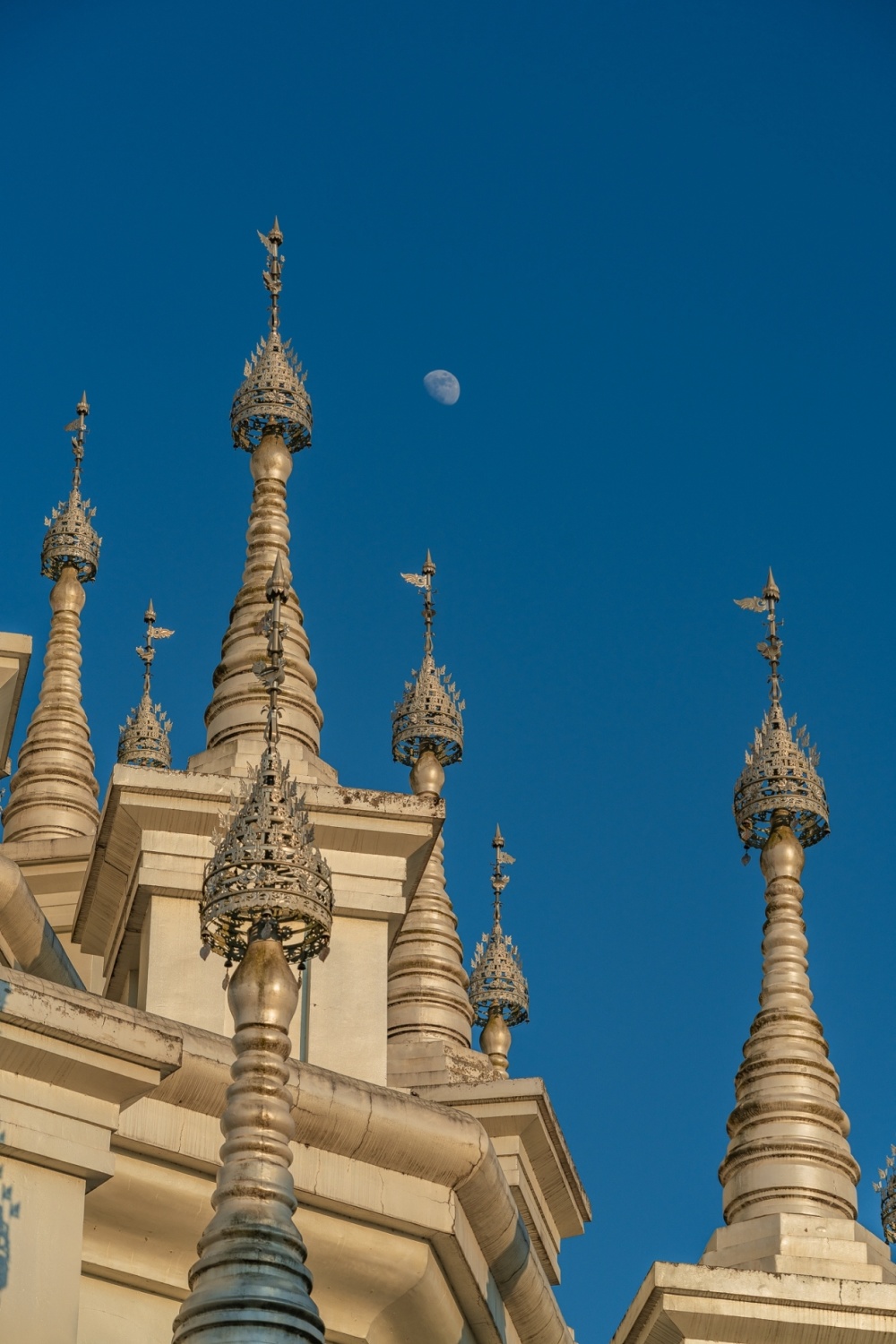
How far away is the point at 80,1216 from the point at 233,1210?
143 inches

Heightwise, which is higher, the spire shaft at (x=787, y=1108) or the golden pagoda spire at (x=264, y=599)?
the golden pagoda spire at (x=264, y=599)

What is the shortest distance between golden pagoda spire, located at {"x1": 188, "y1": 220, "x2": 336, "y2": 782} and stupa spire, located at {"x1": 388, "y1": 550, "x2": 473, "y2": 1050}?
3222 millimetres

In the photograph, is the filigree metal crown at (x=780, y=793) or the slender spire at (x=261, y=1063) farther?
the filigree metal crown at (x=780, y=793)

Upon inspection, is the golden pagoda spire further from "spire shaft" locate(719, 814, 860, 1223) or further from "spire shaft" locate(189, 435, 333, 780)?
"spire shaft" locate(719, 814, 860, 1223)

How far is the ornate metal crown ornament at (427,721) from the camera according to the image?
35438mm

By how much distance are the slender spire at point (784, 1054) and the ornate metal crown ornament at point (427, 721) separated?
235 inches

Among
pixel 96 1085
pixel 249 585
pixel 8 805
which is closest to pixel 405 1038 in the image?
pixel 249 585

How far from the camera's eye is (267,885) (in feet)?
55.7

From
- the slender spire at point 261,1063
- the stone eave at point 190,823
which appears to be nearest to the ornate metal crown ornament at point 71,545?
the stone eave at point 190,823

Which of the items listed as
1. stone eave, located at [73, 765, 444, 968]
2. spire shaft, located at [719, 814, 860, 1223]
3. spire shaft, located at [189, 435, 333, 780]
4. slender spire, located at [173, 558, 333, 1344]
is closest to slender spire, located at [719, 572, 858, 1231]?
spire shaft, located at [719, 814, 860, 1223]

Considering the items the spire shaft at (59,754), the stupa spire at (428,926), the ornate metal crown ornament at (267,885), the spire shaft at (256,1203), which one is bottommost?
the spire shaft at (256,1203)

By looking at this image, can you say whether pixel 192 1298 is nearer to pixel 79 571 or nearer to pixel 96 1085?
pixel 96 1085

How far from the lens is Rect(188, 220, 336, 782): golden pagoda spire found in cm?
3031

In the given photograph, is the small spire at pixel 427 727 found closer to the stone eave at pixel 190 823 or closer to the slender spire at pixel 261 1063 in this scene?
the stone eave at pixel 190 823
